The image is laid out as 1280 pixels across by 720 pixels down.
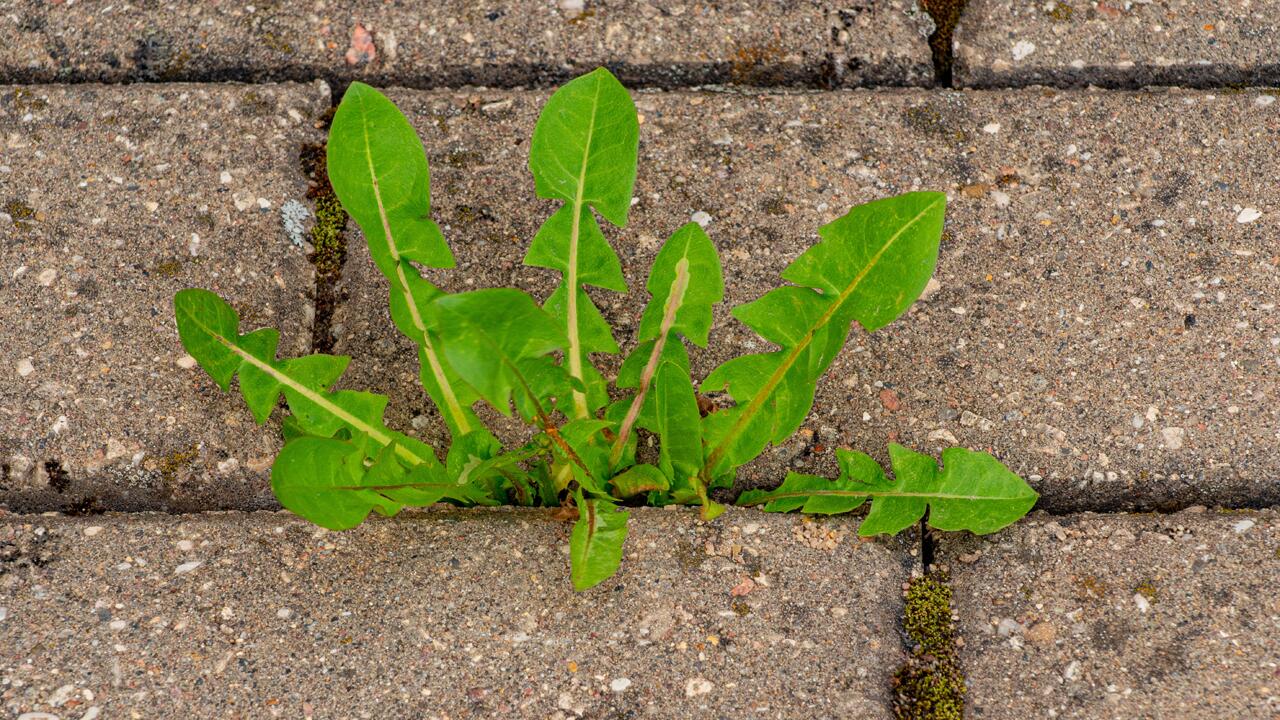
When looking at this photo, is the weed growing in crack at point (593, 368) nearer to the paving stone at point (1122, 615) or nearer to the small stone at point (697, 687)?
the paving stone at point (1122, 615)

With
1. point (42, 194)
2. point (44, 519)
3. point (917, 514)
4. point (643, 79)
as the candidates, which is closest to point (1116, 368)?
point (917, 514)

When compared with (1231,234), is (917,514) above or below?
below

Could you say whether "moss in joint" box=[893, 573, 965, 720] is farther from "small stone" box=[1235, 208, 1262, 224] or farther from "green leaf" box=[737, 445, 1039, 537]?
"small stone" box=[1235, 208, 1262, 224]

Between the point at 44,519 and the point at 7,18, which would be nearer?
the point at 44,519

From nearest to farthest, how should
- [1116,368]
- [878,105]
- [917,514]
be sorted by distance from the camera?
[917,514] → [1116,368] → [878,105]

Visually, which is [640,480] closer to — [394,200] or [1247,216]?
[394,200]

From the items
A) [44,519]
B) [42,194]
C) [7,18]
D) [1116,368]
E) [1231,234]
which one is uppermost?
[7,18]

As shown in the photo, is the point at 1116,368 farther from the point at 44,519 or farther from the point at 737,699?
the point at 44,519
